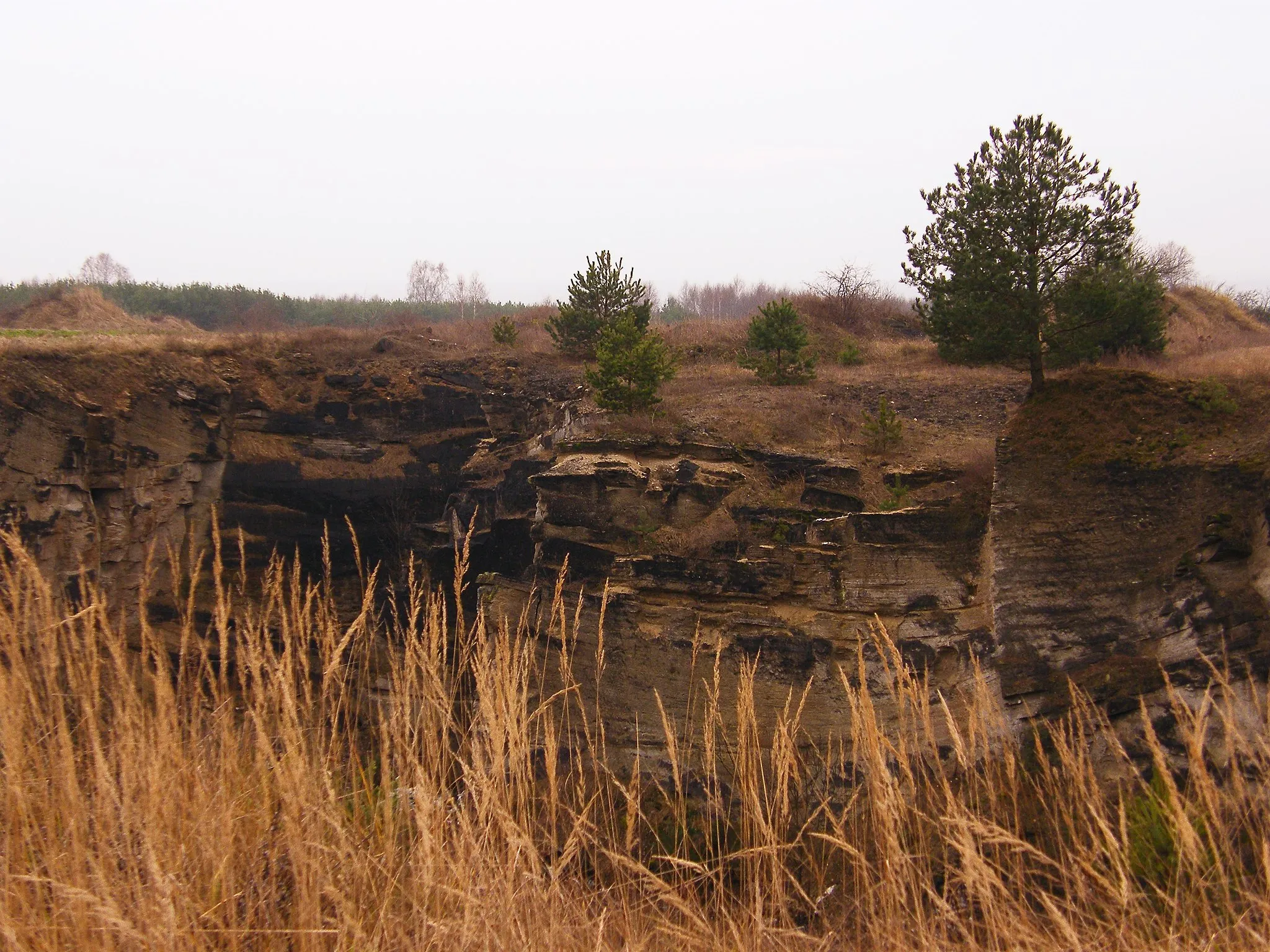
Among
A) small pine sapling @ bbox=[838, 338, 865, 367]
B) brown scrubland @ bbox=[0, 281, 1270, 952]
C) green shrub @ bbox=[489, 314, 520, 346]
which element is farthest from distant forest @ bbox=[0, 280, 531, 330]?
brown scrubland @ bbox=[0, 281, 1270, 952]

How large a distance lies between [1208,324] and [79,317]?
3763 centimetres

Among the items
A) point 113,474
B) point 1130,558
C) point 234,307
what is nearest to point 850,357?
point 1130,558

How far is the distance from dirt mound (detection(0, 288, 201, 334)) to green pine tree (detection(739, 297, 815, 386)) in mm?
18901

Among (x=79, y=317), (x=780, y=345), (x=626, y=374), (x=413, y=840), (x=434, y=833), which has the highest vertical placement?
(x=79, y=317)

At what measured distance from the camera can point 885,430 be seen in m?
13.6

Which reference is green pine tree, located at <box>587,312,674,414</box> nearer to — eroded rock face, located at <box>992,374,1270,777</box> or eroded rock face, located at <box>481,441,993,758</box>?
eroded rock face, located at <box>481,441,993,758</box>

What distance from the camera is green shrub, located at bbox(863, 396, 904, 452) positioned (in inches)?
535

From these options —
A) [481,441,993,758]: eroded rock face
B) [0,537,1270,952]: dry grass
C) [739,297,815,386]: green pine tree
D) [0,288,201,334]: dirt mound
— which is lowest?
[481,441,993,758]: eroded rock face

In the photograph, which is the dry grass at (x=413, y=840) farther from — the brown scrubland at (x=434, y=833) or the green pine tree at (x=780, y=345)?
the green pine tree at (x=780, y=345)

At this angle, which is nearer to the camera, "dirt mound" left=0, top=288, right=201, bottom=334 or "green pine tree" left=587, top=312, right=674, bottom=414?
"green pine tree" left=587, top=312, right=674, bottom=414

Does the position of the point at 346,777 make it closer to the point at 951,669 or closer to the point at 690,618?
the point at 690,618

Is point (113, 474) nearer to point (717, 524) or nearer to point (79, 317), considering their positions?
point (717, 524)

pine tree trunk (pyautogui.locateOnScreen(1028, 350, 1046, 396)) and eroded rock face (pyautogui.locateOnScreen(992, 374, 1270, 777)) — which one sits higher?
pine tree trunk (pyautogui.locateOnScreen(1028, 350, 1046, 396))

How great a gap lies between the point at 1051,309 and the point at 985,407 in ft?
8.30
